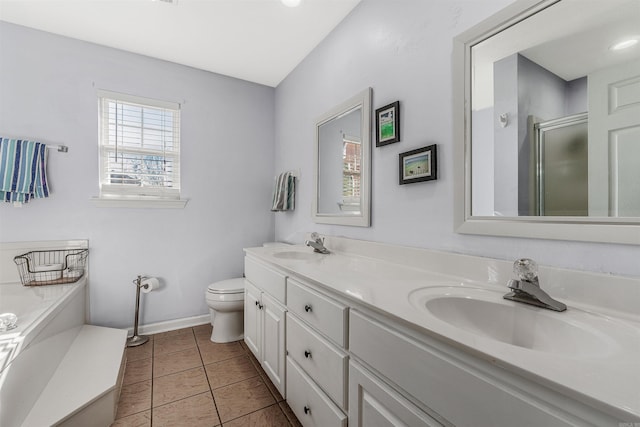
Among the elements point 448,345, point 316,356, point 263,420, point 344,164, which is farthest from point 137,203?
point 448,345

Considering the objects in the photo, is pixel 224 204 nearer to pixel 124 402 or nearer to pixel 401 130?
pixel 124 402

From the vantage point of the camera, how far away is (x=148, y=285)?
2.38 meters

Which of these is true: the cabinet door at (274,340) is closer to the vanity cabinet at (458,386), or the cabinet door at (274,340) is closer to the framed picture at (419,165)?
the vanity cabinet at (458,386)

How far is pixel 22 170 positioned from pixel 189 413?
2.05m

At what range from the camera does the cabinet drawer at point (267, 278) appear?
1509mm

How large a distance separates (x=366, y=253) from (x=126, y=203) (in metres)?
2.10

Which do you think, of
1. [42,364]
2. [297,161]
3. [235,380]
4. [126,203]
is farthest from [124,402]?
[297,161]

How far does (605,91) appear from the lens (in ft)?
2.78

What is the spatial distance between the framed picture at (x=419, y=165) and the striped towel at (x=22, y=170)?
2.58m

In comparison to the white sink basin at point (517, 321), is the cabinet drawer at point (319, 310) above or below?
below

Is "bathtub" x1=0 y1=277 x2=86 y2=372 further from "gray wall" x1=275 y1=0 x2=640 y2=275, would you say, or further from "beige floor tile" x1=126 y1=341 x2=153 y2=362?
"gray wall" x1=275 y1=0 x2=640 y2=275

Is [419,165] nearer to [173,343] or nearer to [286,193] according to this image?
[286,193]

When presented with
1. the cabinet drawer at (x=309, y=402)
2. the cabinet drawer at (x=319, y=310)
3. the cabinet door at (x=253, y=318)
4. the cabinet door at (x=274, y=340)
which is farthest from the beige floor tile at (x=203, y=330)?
the cabinet drawer at (x=319, y=310)

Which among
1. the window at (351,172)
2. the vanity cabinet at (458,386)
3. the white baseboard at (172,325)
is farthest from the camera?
the white baseboard at (172,325)
